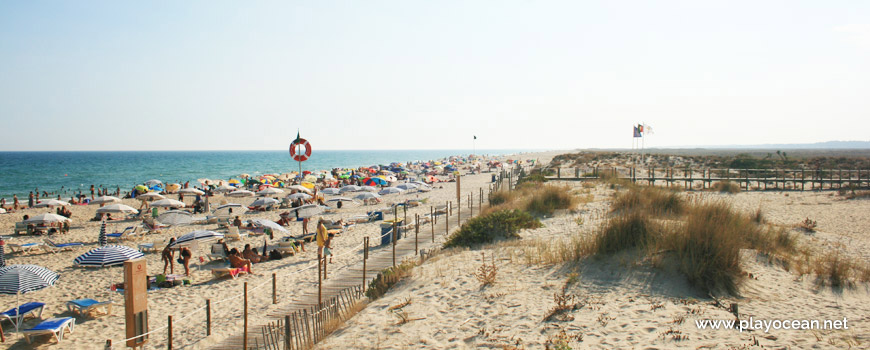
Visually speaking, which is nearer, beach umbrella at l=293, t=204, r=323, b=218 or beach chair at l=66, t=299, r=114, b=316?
beach chair at l=66, t=299, r=114, b=316

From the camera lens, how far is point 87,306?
31.4ft

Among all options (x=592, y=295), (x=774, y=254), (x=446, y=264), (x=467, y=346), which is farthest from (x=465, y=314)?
(x=774, y=254)

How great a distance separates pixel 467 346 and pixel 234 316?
5.69 metres

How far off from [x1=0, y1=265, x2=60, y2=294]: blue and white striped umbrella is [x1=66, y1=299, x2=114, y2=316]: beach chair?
2.25 ft

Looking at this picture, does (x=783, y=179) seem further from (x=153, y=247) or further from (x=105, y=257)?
(x=105, y=257)

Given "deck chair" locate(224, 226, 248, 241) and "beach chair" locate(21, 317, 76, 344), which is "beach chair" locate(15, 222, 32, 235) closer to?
"deck chair" locate(224, 226, 248, 241)

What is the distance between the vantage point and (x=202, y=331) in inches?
344

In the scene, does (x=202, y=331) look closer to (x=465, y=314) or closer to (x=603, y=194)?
(x=465, y=314)

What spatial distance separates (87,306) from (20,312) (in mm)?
1025

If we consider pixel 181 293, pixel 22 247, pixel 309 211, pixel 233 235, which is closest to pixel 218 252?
pixel 181 293

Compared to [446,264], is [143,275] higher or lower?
higher

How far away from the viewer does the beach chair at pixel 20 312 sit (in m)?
8.80

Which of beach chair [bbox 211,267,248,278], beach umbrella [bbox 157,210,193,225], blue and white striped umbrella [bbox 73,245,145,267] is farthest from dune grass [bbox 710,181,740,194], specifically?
blue and white striped umbrella [bbox 73,245,145,267]

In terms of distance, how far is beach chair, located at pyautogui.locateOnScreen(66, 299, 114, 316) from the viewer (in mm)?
9586
